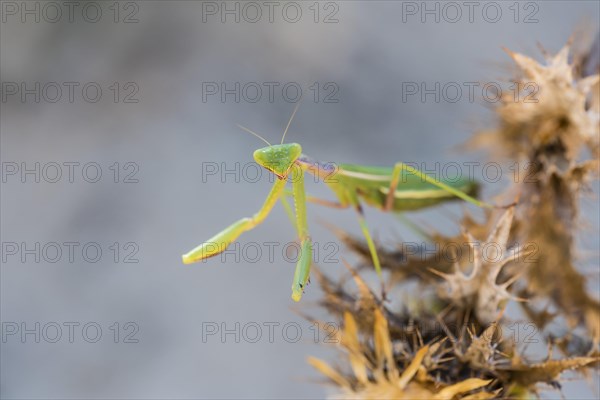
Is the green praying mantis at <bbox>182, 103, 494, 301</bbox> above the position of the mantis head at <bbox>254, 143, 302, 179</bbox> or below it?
below

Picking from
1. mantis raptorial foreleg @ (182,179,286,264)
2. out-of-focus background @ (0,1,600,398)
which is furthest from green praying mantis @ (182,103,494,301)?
out-of-focus background @ (0,1,600,398)

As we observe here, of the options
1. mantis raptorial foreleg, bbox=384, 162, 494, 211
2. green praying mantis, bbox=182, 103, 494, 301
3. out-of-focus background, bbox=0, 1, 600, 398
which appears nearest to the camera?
green praying mantis, bbox=182, 103, 494, 301

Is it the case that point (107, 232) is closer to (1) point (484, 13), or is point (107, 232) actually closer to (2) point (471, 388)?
(1) point (484, 13)

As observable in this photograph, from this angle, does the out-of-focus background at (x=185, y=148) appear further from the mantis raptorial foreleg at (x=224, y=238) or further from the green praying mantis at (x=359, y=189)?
the mantis raptorial foreleg at (x=224, y=238)

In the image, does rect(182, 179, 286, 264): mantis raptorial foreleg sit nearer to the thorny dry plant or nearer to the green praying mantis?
the green praying mantis

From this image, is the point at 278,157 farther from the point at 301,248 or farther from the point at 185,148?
the point at 185,148

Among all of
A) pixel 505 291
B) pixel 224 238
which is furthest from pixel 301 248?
pixel 505 291

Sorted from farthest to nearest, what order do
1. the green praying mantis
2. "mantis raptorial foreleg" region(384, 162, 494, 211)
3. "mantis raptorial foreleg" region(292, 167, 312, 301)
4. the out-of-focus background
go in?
the out-of-focus background < "mantis raptorial foreleg" region(384, 162, 494, 211) < the green praying mantis < "mantis raptorial foreleg" region(292, 167, 312, 301)
